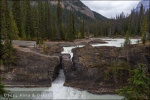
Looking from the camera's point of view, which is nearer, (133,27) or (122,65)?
(122,65)

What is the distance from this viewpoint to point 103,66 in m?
31.2

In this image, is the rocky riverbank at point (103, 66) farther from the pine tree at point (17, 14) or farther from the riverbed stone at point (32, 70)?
the pine tree at point (17, 14)

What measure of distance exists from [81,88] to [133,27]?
224 ft

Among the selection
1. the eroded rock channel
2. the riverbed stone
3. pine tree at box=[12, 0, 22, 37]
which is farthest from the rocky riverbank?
pine tree at box=[12, 0, 22, 37]

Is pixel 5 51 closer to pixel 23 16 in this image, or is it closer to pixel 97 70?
pixel 97 70

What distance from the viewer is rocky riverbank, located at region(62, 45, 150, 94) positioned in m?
28.9

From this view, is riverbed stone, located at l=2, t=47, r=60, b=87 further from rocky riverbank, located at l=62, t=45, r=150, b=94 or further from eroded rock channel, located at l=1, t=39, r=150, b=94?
rocky riverbank, located at l=62, t=45, r=150, b=94

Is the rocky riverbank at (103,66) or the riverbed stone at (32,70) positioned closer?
the rocky riverbank at (103,66)

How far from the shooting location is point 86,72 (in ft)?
101

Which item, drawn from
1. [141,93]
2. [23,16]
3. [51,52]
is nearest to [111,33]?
[23,16]

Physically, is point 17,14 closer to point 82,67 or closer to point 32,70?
point 32,70

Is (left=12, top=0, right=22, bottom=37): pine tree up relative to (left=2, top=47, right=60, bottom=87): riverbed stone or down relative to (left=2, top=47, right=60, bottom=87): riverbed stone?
up

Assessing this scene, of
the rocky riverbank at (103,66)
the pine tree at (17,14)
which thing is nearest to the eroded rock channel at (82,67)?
the rocky riverbank at (103,66)

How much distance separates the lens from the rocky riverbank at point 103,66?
2892 cm
